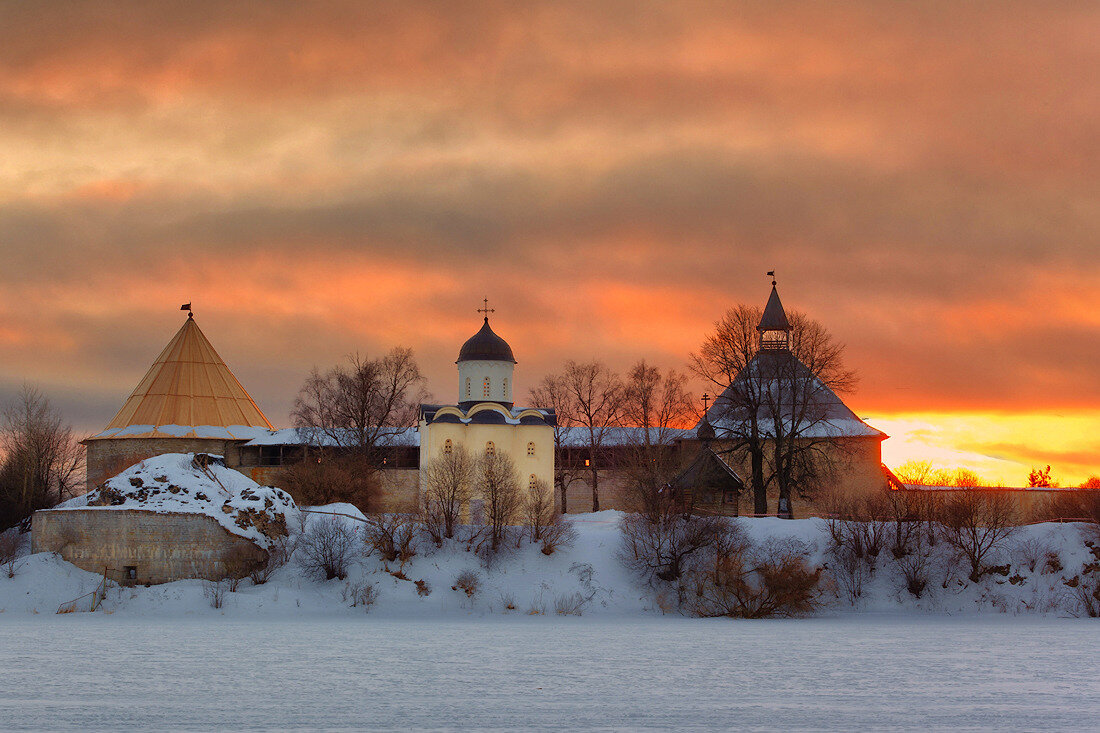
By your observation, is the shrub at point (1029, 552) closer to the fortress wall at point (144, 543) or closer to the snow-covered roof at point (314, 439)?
the fortress wall at point (144, 543)

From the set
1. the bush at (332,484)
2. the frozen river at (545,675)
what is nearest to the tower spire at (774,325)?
the bush at (332,484)

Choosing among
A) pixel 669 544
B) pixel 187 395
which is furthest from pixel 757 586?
pixel 187 395

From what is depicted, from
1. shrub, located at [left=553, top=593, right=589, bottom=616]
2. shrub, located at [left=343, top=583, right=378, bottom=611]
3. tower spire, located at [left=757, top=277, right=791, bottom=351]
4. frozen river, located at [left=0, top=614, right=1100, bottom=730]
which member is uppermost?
tower spire, located at [left=757, top=277, right=791, bottom=351]

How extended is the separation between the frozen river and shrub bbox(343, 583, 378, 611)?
3.33 m

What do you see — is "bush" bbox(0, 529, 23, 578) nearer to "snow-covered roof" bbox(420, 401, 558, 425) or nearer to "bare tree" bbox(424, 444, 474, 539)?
"bare tree" bbox(424, 444, 474, 539)

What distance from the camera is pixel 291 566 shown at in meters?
31.6

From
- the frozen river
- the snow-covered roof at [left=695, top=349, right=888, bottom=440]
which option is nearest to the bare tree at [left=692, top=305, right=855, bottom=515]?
the snow-covered roof at [left=695, top=349, right=888, bottom=440]

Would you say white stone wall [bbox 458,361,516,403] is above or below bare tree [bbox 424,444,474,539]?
above

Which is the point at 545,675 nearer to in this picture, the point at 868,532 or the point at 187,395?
the point at 868,532

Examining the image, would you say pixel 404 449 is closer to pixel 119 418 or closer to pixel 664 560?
pixel 119 418

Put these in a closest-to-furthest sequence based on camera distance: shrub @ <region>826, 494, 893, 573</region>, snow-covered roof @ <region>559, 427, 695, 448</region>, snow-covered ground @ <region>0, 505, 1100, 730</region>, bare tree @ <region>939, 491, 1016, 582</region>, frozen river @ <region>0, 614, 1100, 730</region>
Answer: frozen river @ <region>0, 614, 1100, 730</region>
snow-covered ground @ <region>0, 505, 1100, 730</region>
bare tree @ <region>939, 491, 1016, 582</region>
shrub @ <region>826, 494, 893, 573</region>
snow-covered roof @ <region>559, 427, 695, 448</region>

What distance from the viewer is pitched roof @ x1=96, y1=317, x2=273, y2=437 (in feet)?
155

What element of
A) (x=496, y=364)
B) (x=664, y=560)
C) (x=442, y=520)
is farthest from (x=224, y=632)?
(x=496, y=364)

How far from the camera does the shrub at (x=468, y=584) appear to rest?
101 ft
